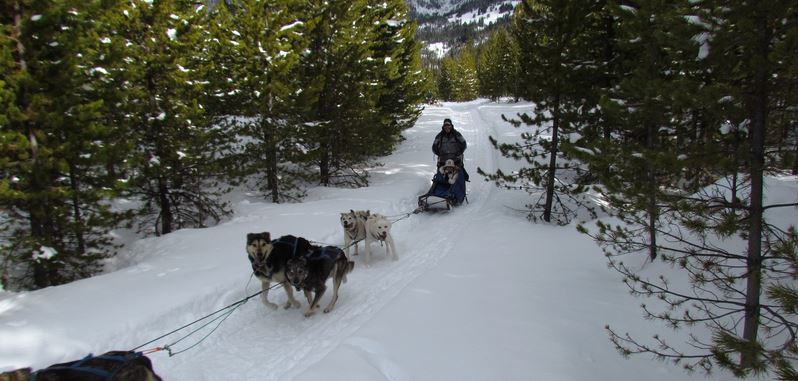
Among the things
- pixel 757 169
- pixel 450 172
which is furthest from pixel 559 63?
pixel 757 169

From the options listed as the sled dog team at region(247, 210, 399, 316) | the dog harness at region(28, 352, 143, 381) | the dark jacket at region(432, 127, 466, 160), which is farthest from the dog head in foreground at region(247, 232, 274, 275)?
the dark jacket at region(432, 127, 466, 160)

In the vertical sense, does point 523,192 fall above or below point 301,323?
above

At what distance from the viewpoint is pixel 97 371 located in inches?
129

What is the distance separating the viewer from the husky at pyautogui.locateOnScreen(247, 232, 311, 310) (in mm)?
5531

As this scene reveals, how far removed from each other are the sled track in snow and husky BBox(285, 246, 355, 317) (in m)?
0.27

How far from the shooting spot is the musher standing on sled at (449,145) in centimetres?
1203

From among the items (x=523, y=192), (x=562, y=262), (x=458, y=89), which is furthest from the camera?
(x=458, y=89)

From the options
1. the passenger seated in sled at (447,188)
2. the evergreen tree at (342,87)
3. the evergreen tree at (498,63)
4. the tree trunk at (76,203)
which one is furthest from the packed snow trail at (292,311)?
the evergreen tree at (498,63)

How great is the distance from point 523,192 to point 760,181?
9468mm

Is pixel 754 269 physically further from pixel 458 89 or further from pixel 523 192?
pixel 458 89

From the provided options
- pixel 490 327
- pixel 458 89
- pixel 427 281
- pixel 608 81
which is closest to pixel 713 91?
pixel 490 327

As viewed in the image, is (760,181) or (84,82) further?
(84,82)

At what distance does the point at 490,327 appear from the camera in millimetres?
5094

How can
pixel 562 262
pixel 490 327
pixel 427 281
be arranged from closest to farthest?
pixel 490 327 < pixel 427 281 < pixel 562 262
